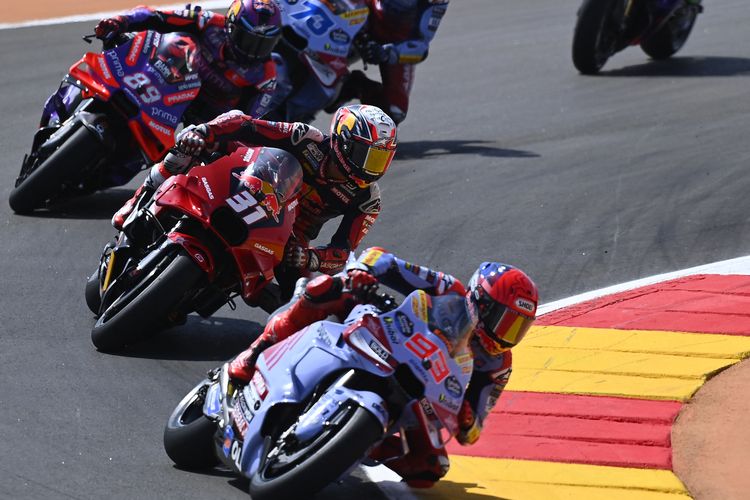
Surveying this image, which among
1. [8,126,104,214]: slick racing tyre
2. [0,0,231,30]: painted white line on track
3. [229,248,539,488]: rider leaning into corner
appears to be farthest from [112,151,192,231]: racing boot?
[0,0,231,30]: painted white line on track

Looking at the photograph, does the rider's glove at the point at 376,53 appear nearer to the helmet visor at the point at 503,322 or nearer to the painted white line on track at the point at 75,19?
the painted white line on track at the point at 75,19

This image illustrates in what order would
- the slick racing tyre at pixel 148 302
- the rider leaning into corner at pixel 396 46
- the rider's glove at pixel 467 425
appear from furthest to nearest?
the rider leaning into corner at pixel 396 46
the slick racing tyre at pixel 148 302
the rider's glove at pixel 467 425

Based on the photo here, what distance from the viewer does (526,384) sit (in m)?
7.97

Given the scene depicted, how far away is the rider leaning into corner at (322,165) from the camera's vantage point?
8.00m

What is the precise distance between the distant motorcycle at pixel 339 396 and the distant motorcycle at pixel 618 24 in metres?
10.2

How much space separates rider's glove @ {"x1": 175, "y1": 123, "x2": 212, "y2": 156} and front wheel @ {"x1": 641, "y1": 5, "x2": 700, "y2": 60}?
1006cm

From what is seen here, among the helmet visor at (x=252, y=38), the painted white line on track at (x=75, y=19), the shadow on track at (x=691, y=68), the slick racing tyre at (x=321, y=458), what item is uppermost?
the slick racing tyre at (x=321, y=458)

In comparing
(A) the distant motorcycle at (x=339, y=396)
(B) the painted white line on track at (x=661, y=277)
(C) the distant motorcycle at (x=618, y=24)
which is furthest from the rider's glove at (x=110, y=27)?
(C) the distant motorcycle at (x=618, y=24)

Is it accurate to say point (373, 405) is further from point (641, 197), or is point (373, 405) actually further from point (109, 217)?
point (641, 197)

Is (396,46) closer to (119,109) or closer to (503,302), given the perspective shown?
(119,109)

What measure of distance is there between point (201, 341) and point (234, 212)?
106cm

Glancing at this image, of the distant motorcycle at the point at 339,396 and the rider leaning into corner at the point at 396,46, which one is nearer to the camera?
the distant motorcycle at the point at 339,396

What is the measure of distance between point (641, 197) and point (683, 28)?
6003 mm

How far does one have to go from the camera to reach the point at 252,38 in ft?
35.2
